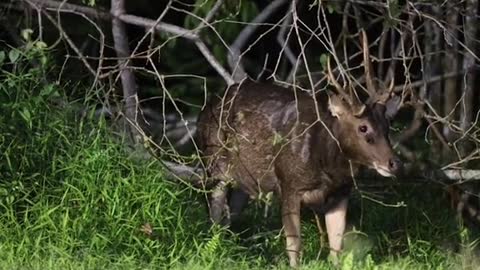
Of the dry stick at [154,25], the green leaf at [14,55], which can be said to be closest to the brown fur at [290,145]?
the dry stick at [154,25]

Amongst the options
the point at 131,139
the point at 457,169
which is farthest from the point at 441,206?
the point at 131,139

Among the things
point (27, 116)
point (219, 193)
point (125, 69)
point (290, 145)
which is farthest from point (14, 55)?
point (290, 145)

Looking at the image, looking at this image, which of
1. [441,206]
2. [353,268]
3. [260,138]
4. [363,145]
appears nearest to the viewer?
[353,268]

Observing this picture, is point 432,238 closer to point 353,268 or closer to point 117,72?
point 353,268

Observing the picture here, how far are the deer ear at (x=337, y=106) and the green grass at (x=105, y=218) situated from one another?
0.90m

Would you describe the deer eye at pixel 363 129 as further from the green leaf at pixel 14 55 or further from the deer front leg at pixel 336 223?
the green leaf at pixel 14 55

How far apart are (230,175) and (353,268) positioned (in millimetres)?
1718

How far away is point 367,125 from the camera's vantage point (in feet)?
30.6

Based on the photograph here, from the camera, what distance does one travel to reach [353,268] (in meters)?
8.62

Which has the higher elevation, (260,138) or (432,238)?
(260,138)

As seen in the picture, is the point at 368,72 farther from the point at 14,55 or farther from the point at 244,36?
the point at 14,55

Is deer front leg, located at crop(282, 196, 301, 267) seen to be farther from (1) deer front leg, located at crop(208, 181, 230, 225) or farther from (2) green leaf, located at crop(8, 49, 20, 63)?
(2) green leaf, located at crop(8, 49, 20, 63)

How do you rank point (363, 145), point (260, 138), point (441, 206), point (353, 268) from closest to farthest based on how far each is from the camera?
point (353, 268) → point (363, 145) → point (260, 138) → point (441, 206)

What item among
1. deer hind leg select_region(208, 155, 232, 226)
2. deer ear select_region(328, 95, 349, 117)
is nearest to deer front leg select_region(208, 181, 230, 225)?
deer hind leg select_region(208, 155, 232, 226)
